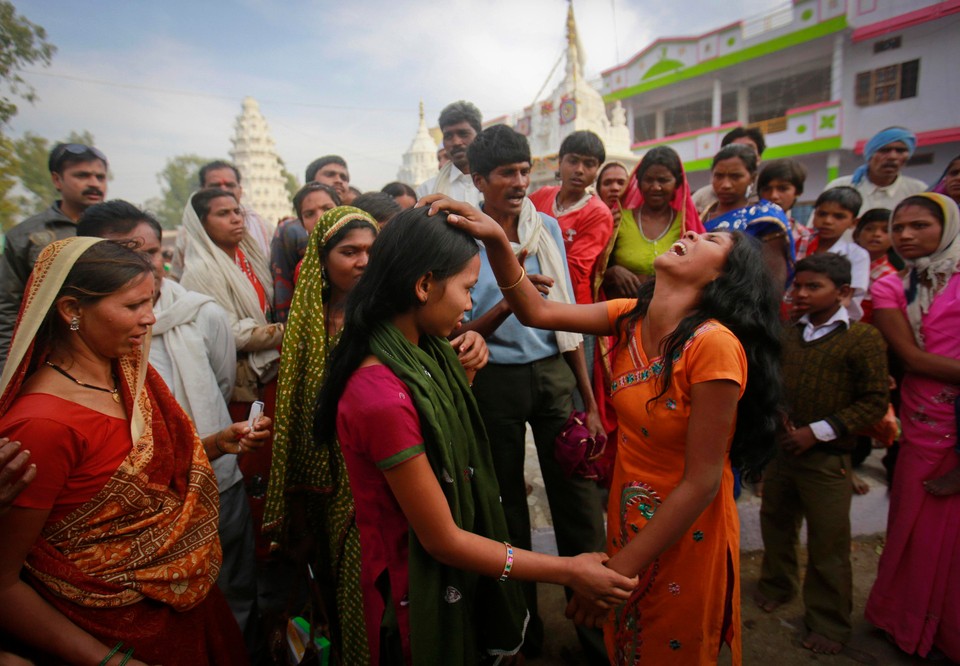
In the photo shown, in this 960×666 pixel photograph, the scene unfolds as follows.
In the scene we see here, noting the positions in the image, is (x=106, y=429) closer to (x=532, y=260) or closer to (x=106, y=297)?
(x=106, y=297)

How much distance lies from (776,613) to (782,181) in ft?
10.2

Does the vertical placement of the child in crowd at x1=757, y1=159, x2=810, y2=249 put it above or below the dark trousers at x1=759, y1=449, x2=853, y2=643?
above

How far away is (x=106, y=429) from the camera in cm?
144

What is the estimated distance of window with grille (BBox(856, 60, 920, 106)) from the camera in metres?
12.7

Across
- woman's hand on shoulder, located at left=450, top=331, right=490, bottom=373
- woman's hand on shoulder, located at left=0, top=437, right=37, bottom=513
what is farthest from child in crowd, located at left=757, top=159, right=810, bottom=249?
woman's hand on shoulder, located at left=0, top=437, right=37, bottom=513

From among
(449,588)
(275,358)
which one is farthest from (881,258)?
(275,358)

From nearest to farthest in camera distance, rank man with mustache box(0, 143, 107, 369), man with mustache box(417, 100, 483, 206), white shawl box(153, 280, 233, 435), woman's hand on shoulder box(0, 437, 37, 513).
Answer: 1. woman's hand on shoulder box(0, 437, 37, 513)
2. white shawl box(153, 280, 233, 435)
3. man with mustache box(0, 143, 107, 369)
4. man with mustache box(417, 100, 483, 206)

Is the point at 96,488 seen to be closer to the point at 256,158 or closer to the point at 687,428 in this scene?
the point at 687,428

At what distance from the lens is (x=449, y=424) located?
1431mm

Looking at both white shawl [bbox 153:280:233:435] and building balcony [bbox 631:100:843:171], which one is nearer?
white shawl [bbox 153:280:233:435]

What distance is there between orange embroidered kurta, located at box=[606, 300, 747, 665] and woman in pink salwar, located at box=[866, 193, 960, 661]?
1531 millimetres

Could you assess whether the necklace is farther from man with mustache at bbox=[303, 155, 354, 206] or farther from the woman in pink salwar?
the woman in pink salwar

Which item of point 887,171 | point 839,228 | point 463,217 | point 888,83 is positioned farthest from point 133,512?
point 888,83

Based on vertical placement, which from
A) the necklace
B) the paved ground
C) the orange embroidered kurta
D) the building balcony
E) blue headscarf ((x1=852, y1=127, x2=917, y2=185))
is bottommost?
the paved ground
